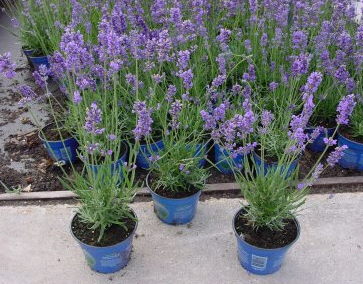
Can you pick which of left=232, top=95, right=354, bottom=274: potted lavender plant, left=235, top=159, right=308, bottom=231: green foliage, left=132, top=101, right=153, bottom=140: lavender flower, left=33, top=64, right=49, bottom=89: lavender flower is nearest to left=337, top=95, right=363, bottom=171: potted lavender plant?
left=232, top=95, right=354, bottom=274: potted lavender plant

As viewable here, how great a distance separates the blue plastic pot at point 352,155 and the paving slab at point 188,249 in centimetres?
30

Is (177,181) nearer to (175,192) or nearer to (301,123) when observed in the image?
(175,192)

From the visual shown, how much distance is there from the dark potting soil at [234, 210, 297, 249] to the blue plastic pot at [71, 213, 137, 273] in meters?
0.63

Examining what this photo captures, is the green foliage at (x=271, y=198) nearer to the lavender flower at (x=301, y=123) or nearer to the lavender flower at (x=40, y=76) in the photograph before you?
the lavender flower at (x=301, y=123)

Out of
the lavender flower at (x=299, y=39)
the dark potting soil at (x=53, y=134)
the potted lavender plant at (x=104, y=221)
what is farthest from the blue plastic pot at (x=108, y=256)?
the lavender flower at (x=299, y=39)

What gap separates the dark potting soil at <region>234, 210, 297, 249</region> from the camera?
237 cm

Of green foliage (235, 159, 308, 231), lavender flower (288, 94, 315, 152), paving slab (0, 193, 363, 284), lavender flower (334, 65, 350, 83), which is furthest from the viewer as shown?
lavender flower (334, 65, 350, 83)

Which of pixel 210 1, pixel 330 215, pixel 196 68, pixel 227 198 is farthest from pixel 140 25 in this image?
pixel 330 215

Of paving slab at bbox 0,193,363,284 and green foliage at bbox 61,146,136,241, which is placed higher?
green foliage at bbox 61,146,136,241

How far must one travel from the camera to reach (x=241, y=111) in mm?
3053

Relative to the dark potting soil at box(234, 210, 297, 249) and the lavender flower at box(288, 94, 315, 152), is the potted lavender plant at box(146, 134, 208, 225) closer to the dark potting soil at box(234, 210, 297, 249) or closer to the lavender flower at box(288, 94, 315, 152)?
the dark potting soil at box(234, 210, 297, 249)

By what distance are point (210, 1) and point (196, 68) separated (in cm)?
107

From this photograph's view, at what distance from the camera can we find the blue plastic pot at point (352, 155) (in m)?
3.11

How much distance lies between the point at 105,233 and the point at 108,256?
0.13 metres
